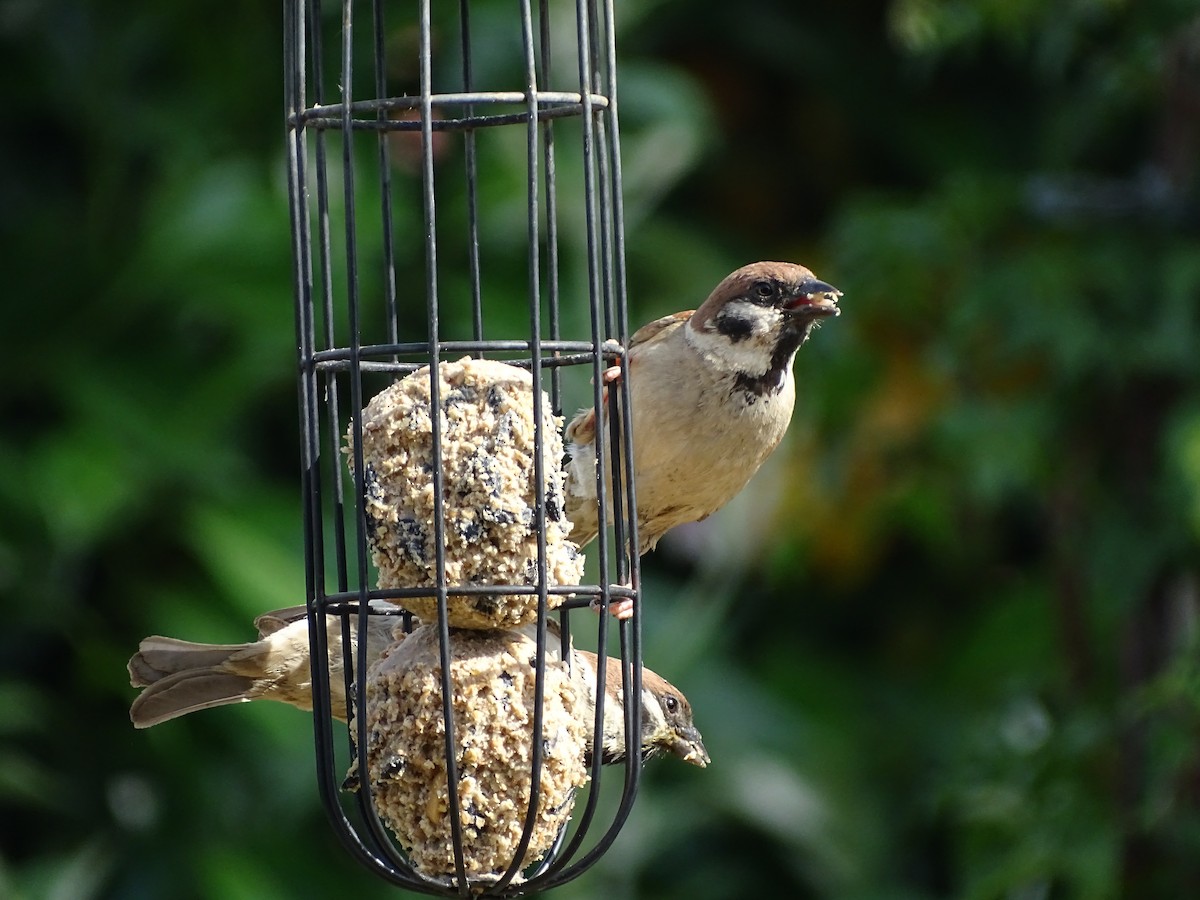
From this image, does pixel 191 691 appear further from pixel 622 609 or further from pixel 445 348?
pixel 445 348

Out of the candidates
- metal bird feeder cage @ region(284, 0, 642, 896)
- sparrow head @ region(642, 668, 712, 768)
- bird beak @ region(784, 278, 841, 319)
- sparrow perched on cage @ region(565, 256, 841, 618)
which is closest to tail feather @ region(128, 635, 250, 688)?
metal bird feeder cage @ region(284, 0, 642, 896)

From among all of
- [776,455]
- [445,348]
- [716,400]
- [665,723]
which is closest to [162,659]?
[665,723]

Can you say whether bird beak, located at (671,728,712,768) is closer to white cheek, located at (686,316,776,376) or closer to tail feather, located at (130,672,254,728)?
white cheek, located at (686,316,776,376)

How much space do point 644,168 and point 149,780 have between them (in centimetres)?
347

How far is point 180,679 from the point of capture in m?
4.41

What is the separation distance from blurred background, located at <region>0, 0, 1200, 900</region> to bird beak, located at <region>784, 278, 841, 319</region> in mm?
1812

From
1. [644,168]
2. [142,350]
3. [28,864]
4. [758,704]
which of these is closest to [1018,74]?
[644,168]

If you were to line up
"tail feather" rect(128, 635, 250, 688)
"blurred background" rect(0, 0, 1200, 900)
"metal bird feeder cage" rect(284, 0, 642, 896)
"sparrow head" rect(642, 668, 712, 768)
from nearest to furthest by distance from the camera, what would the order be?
"metal bird feeder cage" rect(284, 0, 642, 896)
"sparrow head" rect(642, 668, 712, 768)
"tail feather" rect(128, 635, 250, 688)
"blurred background" rect(0, 0, 1200, 900)

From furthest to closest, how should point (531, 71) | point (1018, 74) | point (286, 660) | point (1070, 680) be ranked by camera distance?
point (1018, 74), point (1070, 680), point (286, 660), point (531, 71)

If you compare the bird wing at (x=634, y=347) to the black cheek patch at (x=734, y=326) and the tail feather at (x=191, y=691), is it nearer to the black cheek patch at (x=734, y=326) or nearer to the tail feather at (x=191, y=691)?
the black cheek patch at (x=734, y=326)

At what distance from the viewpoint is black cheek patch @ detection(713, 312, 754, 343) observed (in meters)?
4.35

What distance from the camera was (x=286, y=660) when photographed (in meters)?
4.52

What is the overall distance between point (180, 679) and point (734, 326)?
1529 millimetres

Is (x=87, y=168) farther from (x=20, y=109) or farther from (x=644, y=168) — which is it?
(x=644, y=168)
